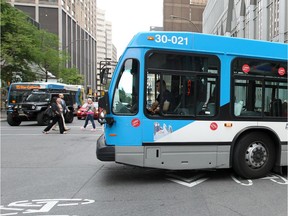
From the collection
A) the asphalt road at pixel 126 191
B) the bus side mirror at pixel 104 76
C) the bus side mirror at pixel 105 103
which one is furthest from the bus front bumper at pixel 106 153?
the bus side mirror at pixel 104 76

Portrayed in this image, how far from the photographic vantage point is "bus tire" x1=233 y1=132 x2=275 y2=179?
631 centimetres

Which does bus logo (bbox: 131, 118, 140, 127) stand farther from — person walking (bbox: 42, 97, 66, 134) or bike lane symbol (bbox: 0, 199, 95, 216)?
person walking (bbox: 42, 97, 66, 134)

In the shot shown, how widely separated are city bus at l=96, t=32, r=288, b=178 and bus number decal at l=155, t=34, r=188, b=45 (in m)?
0.02

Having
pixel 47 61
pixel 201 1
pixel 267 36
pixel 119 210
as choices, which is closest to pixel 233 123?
pixel 119 210

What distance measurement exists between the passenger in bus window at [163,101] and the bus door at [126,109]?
1.07 ft

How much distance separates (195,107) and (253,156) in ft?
5.05

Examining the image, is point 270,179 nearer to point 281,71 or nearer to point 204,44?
point 281,71

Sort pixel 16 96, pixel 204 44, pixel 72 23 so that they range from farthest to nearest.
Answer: pixel 72 23
pixel 16 96
pixel 204 44

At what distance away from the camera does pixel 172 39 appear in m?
6.04

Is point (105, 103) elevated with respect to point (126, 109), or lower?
elevated

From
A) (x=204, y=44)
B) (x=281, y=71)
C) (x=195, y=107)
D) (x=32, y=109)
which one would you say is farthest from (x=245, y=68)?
→ (x=32, y=109)

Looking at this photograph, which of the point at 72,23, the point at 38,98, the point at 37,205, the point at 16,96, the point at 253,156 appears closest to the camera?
the point at 37,205

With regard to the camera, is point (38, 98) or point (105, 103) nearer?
point (105, 103)

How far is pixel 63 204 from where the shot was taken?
4984 mm
